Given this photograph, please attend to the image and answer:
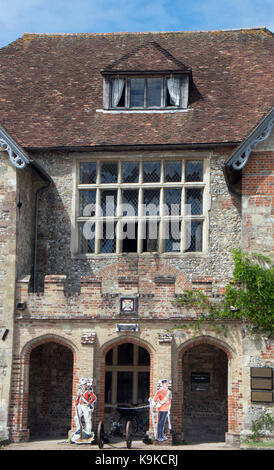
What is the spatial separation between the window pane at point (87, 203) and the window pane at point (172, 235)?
2014mm

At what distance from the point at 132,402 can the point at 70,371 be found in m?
1.83

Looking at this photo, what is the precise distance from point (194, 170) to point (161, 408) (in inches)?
254

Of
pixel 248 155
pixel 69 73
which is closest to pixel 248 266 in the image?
pixel 248 155

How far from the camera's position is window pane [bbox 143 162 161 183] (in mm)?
20391

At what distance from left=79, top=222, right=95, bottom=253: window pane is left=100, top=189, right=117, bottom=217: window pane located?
470 mm

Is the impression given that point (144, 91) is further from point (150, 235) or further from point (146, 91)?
point (150, 235)

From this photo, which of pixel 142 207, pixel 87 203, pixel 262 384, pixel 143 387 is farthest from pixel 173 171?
pixel 262 384

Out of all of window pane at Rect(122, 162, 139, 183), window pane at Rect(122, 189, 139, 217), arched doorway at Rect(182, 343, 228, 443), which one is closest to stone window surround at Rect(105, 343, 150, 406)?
arched doorway at Rect(182, 343, 228, 443)

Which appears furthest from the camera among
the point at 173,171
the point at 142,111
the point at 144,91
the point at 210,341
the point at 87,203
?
the point at 144,91

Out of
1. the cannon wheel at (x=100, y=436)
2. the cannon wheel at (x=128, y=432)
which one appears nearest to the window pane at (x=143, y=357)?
the cannon wheel at (x=100, y=436)

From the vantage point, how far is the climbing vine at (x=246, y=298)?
17.4 meters

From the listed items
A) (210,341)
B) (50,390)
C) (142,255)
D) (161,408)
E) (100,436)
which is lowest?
(100,436)

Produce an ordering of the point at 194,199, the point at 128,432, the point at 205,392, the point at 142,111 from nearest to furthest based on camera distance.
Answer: the point at 128,432 < the point at 205,392 < the point at 194,199 < the point at 142,111

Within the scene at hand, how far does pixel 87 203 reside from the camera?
20.6 meters
